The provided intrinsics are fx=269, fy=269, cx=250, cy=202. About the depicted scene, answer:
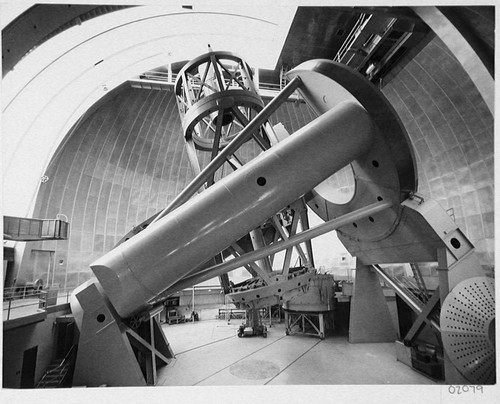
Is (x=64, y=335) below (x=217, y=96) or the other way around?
below

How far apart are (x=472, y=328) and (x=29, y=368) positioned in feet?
25.6

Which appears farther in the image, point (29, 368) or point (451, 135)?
point (451, 135)

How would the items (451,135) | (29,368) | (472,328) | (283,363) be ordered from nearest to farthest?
1. (472,328)
2. (29,368)
3. (283,363)
4. (451,135)

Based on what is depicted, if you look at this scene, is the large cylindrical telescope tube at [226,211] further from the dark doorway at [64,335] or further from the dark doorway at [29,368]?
the dark doorway at [64,335]

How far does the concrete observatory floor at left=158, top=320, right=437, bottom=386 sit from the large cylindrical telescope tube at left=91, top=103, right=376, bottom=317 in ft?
11.3

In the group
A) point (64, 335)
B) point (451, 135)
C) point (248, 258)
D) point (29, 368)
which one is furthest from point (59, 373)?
point (451, 135)

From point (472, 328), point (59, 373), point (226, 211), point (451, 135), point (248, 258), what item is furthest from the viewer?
point (451, 135)

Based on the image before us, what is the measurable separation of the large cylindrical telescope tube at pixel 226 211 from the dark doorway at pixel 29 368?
2.61 m

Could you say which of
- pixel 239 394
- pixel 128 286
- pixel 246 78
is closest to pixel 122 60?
pixel 246 78

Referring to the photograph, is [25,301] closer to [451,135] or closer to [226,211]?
[226,211]

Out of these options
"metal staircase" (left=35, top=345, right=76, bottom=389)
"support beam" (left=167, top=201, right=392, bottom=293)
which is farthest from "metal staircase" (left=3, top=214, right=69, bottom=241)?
"support beam" (left=167, top=201, right=392, bottom=293)

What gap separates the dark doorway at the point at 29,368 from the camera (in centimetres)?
483

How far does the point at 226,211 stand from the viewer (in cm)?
391

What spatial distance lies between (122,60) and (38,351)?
9.02 meters
